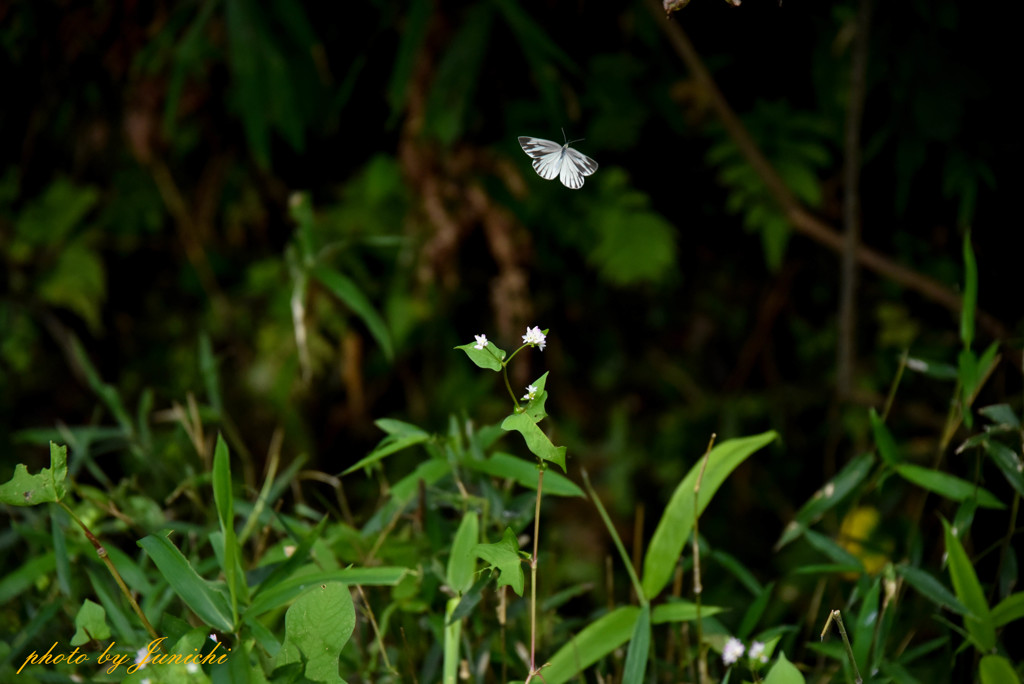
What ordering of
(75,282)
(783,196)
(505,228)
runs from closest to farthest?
1. (783,196)
2. (505,228)
3. (75,282)

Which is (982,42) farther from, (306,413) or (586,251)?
(306,413)

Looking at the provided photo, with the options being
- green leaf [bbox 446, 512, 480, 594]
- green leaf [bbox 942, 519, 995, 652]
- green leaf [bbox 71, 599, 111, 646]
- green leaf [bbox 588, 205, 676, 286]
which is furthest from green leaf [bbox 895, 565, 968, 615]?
green leaf [bbox 588, 205, 676, 286]

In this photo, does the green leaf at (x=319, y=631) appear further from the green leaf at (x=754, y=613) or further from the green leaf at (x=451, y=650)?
the green leaf at (x=754, y=613)

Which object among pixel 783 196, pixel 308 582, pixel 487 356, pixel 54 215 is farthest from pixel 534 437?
pixel 54 215

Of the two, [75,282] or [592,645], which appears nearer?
[592,645]

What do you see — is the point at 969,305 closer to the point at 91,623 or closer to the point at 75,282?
the point at 91,623

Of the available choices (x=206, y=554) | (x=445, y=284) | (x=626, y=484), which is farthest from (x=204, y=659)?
(x=626, y=484)
